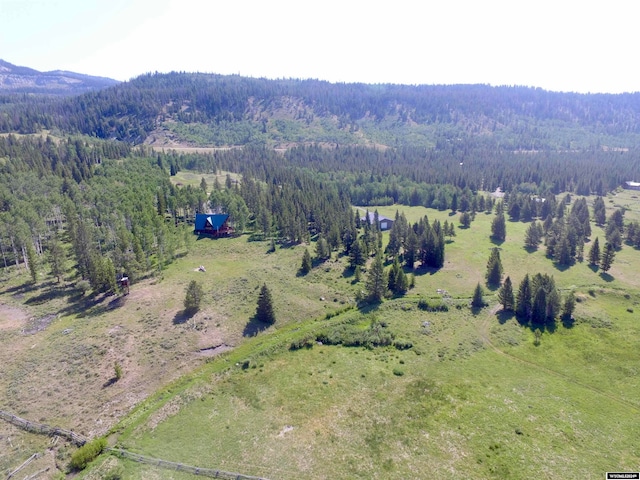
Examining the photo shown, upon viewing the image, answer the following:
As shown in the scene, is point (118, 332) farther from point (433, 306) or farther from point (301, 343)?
point (433, 306)

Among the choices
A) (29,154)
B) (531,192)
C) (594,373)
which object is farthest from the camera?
(531,192)

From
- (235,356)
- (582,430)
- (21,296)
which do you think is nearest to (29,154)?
(21,296)

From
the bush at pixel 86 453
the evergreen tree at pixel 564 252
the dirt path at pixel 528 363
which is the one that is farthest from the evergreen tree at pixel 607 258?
the bush at pixel 86 453

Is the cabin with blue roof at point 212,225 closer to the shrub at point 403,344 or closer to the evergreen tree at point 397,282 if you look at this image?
the evergreen tree at point 397,282

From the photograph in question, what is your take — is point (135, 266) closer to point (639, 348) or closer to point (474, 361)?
point (474, 361)

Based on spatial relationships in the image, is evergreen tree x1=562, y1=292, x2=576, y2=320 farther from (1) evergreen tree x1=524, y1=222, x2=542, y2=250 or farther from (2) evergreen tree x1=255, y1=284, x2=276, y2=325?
(2) evergreen tree x1=255, y1=284, x2=276, y2=325
